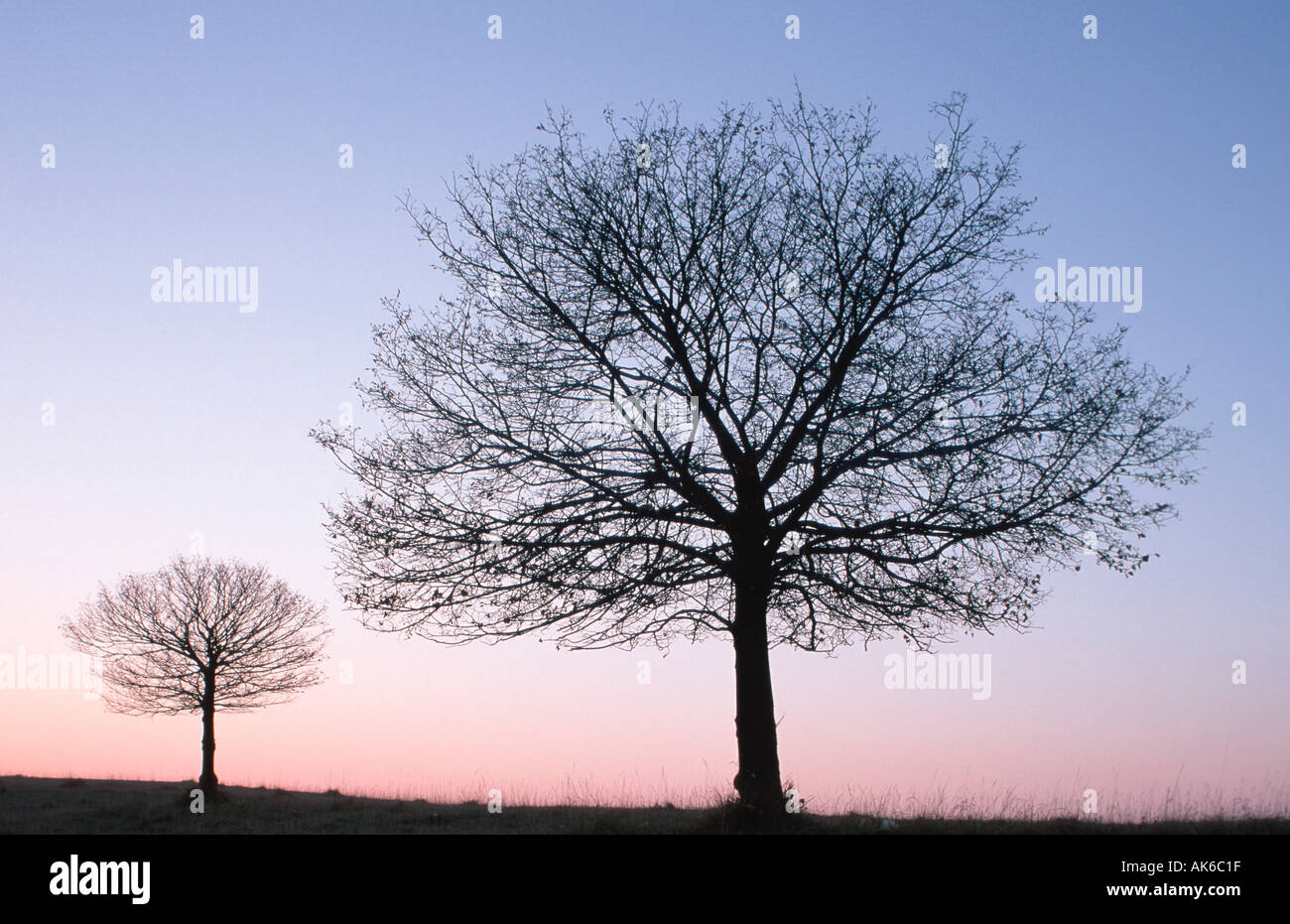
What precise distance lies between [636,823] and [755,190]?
919cm

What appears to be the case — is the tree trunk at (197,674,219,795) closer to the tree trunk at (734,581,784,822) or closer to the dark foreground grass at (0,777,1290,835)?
the dark foreground grass at (0,777,1290,835)

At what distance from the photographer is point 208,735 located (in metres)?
32.5

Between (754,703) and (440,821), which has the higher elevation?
(754,703)

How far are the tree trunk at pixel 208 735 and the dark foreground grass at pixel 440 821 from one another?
5.10 ft

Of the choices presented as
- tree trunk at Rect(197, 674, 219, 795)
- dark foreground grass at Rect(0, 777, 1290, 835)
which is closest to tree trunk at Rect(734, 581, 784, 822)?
dark foreground grass at Rect(0, 777, 1290, 835)

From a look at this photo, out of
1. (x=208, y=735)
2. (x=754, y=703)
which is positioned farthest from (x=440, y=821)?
(x=208, y=735)

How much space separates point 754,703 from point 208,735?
80.9 ft

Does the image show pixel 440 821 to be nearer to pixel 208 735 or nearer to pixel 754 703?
pixel 754 703

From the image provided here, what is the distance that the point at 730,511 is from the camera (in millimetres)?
14484

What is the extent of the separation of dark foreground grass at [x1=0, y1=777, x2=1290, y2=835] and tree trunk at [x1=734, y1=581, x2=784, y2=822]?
0.44 m

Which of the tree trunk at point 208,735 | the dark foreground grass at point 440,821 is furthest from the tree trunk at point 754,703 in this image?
the tree trunk at point 208,735

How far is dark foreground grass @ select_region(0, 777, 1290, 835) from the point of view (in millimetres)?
13875
